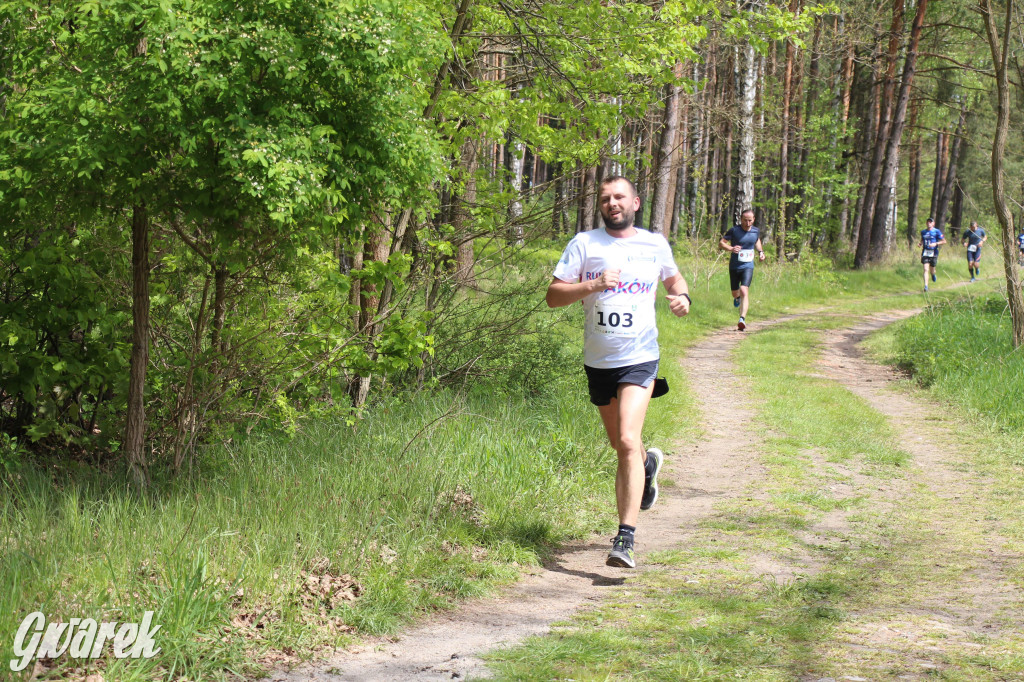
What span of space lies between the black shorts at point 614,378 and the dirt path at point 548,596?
0.98 meters

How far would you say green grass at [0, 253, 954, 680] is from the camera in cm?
369

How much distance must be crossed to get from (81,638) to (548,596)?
7.45 ft

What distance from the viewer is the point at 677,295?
5.47 m

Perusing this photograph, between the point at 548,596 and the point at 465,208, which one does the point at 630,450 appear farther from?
the point at 465,208

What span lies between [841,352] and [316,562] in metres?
11.6

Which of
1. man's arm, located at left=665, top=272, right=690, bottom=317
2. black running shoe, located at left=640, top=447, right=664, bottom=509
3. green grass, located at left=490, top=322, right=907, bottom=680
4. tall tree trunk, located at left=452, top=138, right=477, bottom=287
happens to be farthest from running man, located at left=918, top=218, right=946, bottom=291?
man's arm, located at left=665, top=272, right=690, bottom=317

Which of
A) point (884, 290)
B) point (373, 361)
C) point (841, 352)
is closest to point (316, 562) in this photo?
point (373, 361)

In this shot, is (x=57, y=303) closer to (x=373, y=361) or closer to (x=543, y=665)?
(x=373, y=361)

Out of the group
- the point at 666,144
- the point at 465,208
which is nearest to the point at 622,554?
the point at 465,208

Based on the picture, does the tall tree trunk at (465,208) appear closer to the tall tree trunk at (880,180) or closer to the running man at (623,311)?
the running man at (623,311)

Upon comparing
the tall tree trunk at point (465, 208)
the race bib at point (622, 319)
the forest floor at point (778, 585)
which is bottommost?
the forest floor at point (778, 585)

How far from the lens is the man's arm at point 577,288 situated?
16.3 feet

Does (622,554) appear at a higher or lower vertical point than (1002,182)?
lower

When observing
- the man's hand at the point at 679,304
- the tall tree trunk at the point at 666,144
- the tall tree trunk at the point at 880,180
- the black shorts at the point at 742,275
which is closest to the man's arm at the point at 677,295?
the man's hand at the point at 679,304
